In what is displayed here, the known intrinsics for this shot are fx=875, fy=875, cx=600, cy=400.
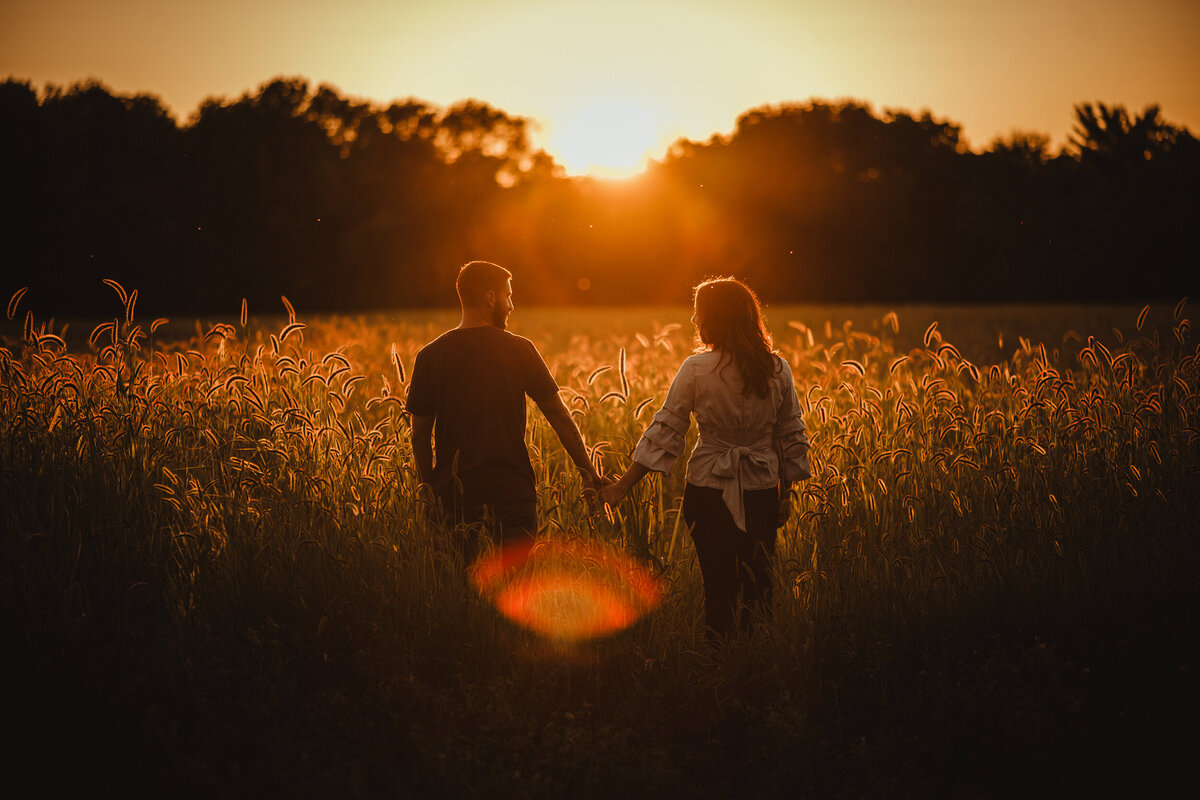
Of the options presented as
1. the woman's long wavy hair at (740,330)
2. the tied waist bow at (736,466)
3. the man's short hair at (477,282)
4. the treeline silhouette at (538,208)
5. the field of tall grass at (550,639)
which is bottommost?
the field of tall grass at (550,639)

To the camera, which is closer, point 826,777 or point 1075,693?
point 826,777

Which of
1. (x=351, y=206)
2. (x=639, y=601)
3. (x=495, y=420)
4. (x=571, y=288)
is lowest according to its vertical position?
(x=639, y=601)

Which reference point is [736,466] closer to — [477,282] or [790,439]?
[790,439]

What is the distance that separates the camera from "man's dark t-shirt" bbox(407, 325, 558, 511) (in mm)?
4723

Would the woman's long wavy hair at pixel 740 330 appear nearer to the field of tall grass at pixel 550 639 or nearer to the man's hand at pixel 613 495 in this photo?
the field of tall grass at pixel 550 639

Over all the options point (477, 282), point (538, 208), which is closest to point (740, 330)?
point (477, 282)

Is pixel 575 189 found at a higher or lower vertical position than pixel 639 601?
higher

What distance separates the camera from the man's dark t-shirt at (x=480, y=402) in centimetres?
472

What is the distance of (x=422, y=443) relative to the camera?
4.92 m

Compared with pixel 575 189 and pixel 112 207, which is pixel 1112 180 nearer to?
pixel 575 189

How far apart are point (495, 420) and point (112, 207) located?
109ft

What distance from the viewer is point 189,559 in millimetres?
5020

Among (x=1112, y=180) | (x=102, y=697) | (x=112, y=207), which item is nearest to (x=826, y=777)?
(x=102, y=697)

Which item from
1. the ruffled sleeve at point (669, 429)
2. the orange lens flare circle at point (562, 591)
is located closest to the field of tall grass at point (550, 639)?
the orange lens flare circle at point (562, 591)
